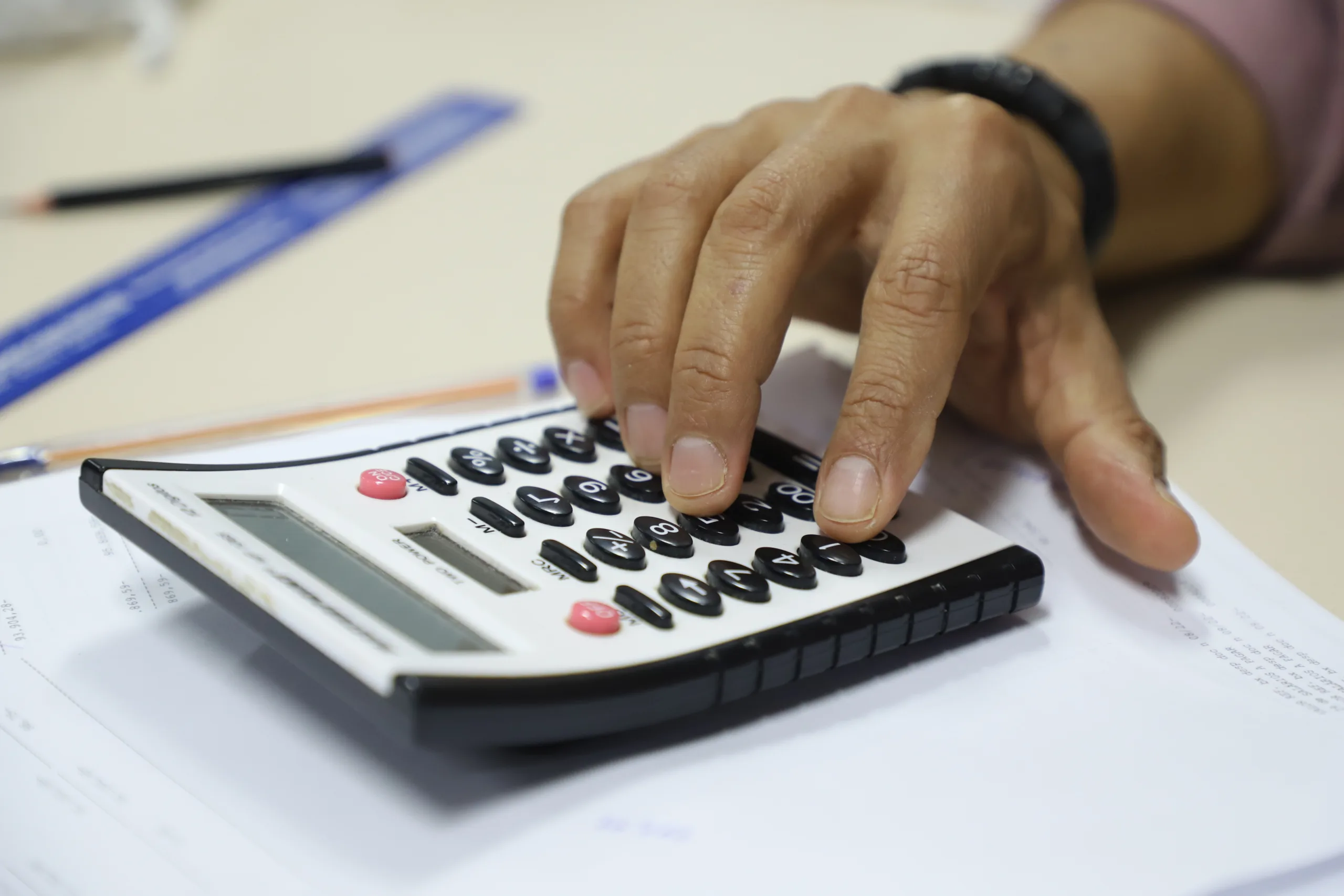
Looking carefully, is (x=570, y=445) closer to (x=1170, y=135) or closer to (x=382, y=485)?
(x=382, y=485)

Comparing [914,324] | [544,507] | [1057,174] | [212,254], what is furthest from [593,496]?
[212,254]

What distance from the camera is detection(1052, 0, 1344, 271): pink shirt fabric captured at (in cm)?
64

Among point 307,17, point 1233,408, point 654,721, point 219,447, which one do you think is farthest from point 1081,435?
point 307,17

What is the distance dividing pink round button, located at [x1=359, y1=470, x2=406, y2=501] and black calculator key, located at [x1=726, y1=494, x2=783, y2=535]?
0.35ft

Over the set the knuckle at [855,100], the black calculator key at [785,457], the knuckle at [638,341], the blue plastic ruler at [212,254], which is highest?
the knuckle at [855,100]

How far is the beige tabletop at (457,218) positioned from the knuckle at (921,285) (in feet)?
0.46

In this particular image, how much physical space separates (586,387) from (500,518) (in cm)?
11

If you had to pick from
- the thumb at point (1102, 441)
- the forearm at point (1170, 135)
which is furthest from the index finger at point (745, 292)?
the forearm at point (1170, 135)

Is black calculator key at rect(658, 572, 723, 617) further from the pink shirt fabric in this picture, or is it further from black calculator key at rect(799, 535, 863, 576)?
the pink shirt fabric

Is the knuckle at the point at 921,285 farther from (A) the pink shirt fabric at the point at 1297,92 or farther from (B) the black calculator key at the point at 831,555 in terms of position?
(A) the pink shirt fabric at the point at 1297,92

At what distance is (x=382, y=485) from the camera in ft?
1.31

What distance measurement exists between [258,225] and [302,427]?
0.27m

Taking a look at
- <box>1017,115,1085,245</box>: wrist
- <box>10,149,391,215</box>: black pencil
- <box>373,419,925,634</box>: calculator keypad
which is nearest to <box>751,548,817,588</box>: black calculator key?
<box>373,419,925,634</box>: calculator keypad

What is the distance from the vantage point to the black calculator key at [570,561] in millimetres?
362
